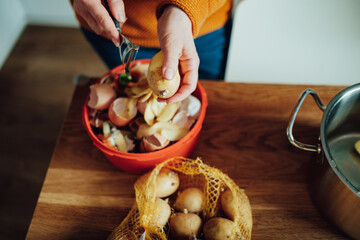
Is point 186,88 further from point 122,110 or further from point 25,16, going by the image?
point 25,16

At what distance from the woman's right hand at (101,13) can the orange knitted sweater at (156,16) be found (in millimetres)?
92

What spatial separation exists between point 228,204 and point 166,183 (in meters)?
0.14

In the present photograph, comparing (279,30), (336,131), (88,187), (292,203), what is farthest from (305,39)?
(88,187)

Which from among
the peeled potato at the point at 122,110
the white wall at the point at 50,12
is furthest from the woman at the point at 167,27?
the white wall at the point at 50,12

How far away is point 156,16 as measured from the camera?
2.05 ft

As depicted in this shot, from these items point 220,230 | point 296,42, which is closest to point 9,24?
point 296,42

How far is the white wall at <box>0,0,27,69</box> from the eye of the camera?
1.75 meters

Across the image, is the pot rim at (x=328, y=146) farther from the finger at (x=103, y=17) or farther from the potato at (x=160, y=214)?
the finger at (x=103, y=17)

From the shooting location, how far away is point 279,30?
80 cm

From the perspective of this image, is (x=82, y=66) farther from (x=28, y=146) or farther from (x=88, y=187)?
(x=88, y=187)

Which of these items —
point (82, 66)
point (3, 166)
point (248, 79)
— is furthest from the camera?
point (82, 66)

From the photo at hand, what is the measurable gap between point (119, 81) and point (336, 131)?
22.0 inches

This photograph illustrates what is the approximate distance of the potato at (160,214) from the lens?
21.1 inches

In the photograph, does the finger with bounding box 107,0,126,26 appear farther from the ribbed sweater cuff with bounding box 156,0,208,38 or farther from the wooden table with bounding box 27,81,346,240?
the wooden table with bounding box 27,81,346,240
